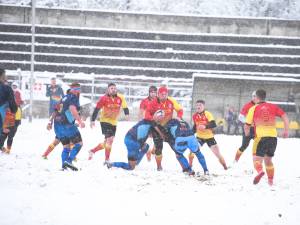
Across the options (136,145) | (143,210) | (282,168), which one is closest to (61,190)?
(143,210)

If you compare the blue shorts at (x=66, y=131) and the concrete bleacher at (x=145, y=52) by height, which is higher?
the concrete bleacher at (x=145, y=52)

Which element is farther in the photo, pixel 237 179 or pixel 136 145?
pixel 136 145

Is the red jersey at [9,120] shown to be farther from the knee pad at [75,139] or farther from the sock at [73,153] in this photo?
the sock at [73,153]

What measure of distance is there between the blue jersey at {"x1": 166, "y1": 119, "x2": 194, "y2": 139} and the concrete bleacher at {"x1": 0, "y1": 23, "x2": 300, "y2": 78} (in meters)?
19.6

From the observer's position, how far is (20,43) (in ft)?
95.9

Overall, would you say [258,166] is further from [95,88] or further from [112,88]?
[95,88]

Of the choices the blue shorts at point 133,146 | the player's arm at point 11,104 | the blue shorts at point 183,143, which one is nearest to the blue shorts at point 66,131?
the player's arm at point 11,104

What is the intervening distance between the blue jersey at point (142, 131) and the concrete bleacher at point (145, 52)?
19572 mm

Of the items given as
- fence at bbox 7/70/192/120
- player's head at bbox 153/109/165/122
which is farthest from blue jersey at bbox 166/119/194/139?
fence at bbox 7/70/192/120

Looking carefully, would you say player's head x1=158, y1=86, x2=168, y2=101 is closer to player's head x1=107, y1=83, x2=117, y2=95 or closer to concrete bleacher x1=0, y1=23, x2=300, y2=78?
player's head x1=107, y1=83, x2=117, y2=95

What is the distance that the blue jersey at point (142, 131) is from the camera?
8.90 m

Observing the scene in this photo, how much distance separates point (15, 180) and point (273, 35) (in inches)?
1040

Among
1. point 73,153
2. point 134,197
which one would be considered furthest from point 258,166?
point 73,153

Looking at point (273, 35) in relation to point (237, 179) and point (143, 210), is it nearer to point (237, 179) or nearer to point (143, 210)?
point (237, 179)
